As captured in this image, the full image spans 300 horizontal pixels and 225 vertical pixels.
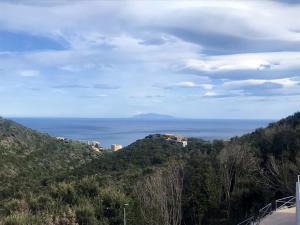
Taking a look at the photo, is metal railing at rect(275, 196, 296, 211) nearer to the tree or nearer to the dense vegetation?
the dense vegetation

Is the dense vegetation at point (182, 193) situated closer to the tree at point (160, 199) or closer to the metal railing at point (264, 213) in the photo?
the tree at point (160, 199)

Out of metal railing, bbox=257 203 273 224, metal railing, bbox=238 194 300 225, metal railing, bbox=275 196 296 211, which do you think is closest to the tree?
metal railing, bbox=238 194 300 225

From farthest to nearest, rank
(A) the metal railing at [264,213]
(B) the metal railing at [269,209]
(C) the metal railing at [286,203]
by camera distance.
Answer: (C) the metal railing at [286,203]
(B) the metal railing at [269,209]
(A) the metal railing at [264,213]

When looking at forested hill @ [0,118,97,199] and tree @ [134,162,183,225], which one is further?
forested hill @ [0,118,97,199]

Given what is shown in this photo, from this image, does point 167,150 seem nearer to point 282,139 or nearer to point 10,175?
point 10,175

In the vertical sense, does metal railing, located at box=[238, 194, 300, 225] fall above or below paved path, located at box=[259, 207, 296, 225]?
below

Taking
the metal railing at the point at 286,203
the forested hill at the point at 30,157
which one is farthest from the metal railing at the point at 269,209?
the forested hill at the point at 30,157

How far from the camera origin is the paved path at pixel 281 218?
1839 cm

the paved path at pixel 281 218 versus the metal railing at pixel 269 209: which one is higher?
the paved path at pixel 281 218

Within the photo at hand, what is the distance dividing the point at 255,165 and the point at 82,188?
1213cm

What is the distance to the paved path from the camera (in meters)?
18.4

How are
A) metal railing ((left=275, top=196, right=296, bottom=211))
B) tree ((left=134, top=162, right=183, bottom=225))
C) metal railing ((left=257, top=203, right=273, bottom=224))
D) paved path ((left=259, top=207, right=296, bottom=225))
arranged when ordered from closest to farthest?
paved path ((left=259, top=207, right=296, bottom=225)) → metal railing ((left=257, top=203, right=273, bottom=224)) → metal railing ((left=275, top=196, right=296, bottom=211)) → tree ((left=134, top=162, right=183, bottom=225))

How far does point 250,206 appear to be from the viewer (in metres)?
28.7

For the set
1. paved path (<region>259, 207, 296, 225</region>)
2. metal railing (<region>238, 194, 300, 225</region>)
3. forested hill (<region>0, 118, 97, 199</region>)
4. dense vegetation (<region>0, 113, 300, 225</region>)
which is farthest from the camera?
forested hill (<region>0, 118, 97, 199</region>)
